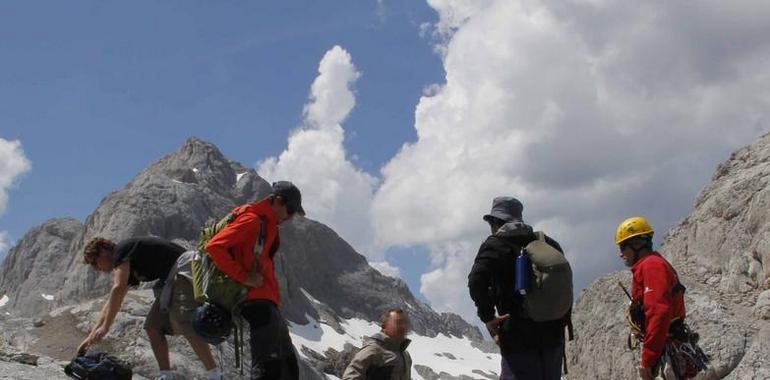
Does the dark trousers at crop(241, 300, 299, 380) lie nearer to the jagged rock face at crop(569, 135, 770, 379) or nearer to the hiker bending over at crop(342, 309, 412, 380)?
the hiker bending over at crop(342, 309, 412, 380)

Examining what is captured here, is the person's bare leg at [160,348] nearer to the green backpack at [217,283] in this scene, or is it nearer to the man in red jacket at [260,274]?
the green backpack at [217,283]

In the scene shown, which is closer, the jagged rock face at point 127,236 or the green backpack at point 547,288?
the green backpack at point 547,288

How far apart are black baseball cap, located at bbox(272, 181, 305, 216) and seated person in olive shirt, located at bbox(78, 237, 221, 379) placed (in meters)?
1.44

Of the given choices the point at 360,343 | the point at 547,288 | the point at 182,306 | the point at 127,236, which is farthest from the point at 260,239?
the point at 360,343

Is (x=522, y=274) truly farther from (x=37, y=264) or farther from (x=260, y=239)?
(x=37, y=264)

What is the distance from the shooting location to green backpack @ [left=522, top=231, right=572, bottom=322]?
24.6ft

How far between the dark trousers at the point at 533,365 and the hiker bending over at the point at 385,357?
72.0 inches

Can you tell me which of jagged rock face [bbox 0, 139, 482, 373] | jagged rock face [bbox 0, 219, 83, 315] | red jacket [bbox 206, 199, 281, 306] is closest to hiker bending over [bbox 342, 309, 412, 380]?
red jacket [bbox 206, 199, 281, 306]

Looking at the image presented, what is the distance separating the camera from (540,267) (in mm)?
7555

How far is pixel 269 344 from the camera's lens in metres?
8.16

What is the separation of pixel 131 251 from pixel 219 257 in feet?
5.49

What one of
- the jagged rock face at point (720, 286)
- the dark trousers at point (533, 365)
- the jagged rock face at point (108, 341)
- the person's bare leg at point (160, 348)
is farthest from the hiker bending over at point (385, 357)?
→ the jagged rock face at point (720, 286)

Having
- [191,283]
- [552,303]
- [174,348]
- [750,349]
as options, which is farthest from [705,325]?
[174,348]

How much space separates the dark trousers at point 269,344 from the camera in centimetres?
809
